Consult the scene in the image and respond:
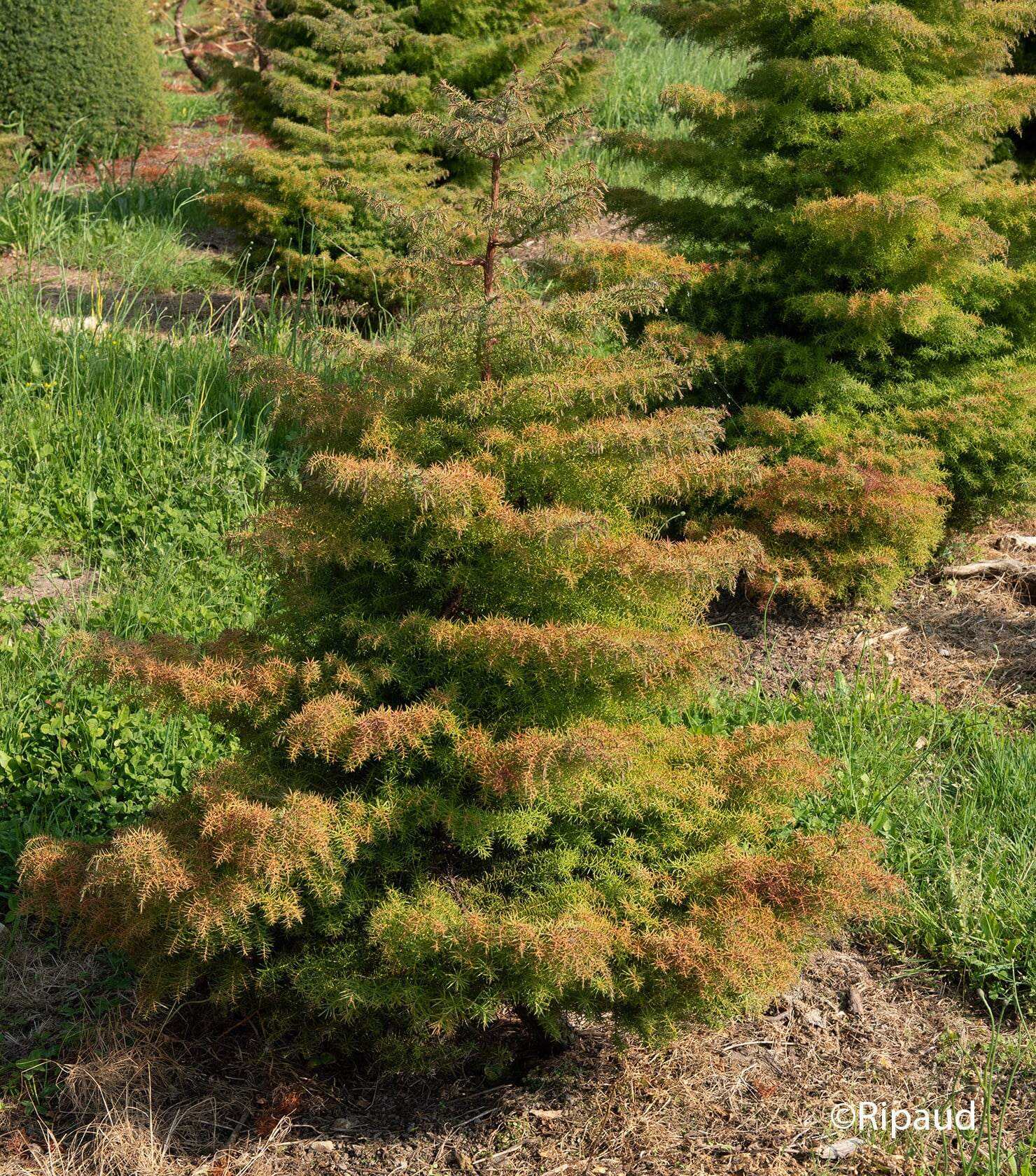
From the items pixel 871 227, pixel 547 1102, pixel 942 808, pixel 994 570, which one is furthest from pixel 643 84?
pixel 547 1102

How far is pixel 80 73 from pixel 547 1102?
9.23m

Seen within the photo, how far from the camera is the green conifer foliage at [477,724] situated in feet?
7.82

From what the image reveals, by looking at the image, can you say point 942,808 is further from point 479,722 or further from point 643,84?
point 643,84

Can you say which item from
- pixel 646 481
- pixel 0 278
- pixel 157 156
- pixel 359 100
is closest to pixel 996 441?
pixel 646 481

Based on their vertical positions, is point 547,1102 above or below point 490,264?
below

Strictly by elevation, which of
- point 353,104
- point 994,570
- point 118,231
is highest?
point 353,104

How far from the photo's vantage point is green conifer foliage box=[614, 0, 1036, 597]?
475 cm

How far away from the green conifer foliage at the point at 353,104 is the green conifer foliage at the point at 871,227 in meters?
1.81

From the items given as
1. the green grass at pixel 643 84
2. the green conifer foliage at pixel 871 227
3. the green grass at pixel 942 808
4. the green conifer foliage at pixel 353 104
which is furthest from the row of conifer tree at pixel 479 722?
the green grass at pixel 643 84

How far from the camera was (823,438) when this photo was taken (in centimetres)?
480

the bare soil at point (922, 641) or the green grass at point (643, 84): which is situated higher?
the green grass at point (643, 84)

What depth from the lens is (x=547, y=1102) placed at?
2.77m

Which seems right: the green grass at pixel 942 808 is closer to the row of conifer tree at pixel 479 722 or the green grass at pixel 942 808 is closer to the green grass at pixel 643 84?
the row of conifer tree at pixel 479 722

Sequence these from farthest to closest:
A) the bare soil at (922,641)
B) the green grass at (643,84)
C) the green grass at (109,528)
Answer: the green grass at (643,84), the bare soil at (922,641), the green grass at (109,528)
